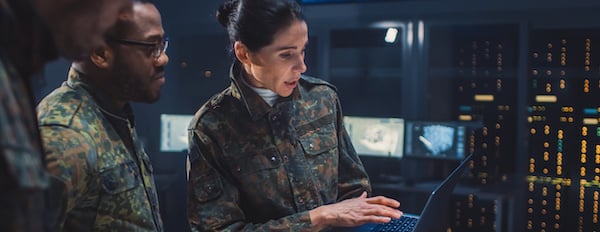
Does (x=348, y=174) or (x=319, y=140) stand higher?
(x=319, y=140)

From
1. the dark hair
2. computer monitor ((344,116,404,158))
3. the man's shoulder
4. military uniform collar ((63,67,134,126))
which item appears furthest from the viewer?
computer monitor ((344,116,404,158))

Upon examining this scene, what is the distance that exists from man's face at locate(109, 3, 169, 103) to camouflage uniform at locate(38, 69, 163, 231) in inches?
3.2

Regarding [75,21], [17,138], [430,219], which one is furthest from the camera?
[430,219]

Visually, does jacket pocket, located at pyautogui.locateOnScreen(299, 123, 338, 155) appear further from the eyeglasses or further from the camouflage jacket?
the camouflage jacket

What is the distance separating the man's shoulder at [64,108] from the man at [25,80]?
41 cm

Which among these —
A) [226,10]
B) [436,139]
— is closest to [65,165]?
[226,10]

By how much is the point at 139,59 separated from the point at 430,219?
74 cm

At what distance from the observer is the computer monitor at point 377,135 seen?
432cm

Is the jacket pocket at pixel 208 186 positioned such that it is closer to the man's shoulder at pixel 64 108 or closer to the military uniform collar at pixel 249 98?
the military uniform collar at pixel 249 98

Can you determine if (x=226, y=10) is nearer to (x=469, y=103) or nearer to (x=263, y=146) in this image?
(x=263, y=146)

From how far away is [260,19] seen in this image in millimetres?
1596

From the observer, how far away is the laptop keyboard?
155cm

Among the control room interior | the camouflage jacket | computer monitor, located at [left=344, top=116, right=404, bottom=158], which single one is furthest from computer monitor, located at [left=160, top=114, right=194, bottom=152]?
the camouflage jacket

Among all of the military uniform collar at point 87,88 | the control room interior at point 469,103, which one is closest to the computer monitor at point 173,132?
the control room interior at point 469,103
